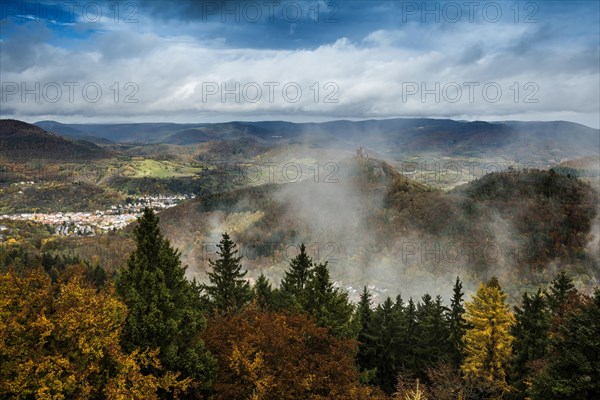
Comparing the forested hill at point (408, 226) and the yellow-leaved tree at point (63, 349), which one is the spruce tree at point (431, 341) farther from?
the forested hill at point (408, 226)

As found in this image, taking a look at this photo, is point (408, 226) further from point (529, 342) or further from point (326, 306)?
point (326, 306)

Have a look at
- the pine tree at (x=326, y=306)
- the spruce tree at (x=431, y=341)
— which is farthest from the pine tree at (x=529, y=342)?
the pine tree at (x=326, y=306)

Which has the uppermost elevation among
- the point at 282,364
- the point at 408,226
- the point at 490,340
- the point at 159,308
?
the point at 159,308

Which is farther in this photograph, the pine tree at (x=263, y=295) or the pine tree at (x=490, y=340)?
the pine tree at (x=263, y=295)

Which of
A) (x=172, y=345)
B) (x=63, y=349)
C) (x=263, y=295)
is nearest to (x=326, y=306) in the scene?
(x=172, y=345)

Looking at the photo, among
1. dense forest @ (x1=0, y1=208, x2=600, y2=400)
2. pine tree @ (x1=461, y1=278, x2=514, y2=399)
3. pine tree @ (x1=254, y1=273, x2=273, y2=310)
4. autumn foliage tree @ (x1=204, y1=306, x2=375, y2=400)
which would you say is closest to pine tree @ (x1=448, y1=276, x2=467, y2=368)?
pine tree @ (x1=461, y1=278, x2=514, y2=399)
